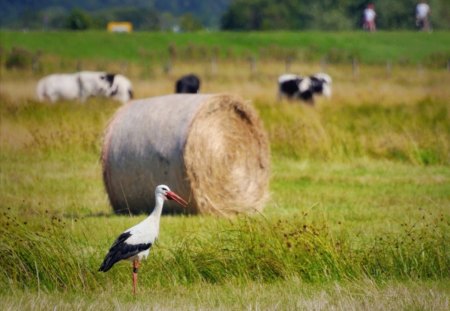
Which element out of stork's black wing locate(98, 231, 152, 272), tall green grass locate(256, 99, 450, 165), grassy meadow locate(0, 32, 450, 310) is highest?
stork's black wing locate(98, 231, 152, 272)

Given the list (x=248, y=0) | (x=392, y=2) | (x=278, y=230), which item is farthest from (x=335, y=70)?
(x=248, y=0)

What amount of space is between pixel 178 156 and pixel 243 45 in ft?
192

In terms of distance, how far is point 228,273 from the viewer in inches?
497

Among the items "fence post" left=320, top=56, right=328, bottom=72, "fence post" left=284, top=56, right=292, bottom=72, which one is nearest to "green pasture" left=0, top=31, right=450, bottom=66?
"fence post" left=320, top=56, right=328, bottom=72

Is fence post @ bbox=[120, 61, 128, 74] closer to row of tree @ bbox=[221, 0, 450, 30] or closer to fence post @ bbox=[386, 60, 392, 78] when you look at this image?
fence post @ bbox=[386, 60, 392, 78]

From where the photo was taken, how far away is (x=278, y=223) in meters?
13.0

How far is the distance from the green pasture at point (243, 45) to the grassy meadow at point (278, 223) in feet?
108

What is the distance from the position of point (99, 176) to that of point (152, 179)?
444 cm

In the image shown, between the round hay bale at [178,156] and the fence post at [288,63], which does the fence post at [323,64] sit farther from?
the round hay bale at [178,156]

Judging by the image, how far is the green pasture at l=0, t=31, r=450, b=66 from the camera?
2667 inches

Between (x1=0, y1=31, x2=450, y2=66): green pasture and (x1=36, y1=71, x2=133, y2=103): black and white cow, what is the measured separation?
2622cm

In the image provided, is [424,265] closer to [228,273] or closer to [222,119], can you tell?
[228,273]

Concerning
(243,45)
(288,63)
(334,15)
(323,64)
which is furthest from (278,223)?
(334,15)

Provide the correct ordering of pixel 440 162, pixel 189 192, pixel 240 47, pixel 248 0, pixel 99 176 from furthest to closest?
pixel 248 0 → pixel 240 47 → pixel 440 162 → pixel 99 176 → pixel 189 192
